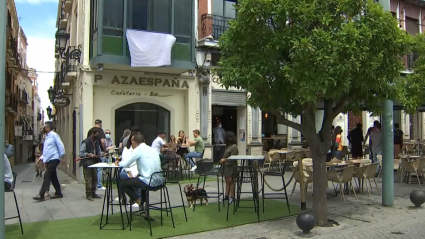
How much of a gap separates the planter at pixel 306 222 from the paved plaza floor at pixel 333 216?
0.15 m

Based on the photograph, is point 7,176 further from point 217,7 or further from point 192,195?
point 217,7

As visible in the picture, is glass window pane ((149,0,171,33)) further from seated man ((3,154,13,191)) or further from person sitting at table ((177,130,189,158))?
seated man ((3,154,13,191))

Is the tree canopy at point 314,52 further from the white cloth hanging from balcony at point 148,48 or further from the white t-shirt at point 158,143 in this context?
the white cloth hanging from balcony at point 148,48

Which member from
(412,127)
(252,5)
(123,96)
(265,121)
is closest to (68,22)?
(123,96)

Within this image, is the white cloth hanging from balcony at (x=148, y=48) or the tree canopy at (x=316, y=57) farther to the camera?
the white cloth hanging from balcony at (x=148, y=48)

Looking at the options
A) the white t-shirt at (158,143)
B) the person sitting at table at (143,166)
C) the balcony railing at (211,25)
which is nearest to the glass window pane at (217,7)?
the balcony railing at (211,25)

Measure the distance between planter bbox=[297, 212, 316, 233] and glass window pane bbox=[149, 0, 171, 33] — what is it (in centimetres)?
960

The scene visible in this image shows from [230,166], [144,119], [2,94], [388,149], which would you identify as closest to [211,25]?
[144,119]

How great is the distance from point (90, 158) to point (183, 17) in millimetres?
7207

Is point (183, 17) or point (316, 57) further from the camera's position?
point (183, 17)

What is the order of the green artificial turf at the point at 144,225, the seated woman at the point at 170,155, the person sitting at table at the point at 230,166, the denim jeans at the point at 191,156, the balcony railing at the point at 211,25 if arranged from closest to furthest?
the green artificial turf at the point at 144,225
the person sitting at table at the point at 230,166
the seated woman at the point at 170,155
the denim jeans at the point at 191,156
the balcony railing at the point at 211,25

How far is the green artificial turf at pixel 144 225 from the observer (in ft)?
20.8

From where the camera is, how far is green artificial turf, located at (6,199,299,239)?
633cm

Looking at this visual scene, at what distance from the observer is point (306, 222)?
6.18 meters
